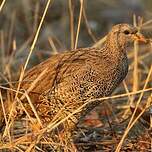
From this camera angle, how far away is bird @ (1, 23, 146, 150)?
5477 mm

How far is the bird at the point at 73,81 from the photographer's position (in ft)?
18.0

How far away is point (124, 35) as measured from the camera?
584 centimetres

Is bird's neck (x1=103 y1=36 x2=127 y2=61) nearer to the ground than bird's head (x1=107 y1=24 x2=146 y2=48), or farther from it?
nearer to the ground

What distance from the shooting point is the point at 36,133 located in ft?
15.4

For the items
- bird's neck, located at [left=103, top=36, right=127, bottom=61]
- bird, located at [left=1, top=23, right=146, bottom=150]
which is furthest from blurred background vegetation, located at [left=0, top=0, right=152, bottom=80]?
bird, located at [left=1, top=23, right=146, bottom=150]

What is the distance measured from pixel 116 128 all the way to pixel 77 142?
1.40ft

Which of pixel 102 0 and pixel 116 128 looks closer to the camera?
pixel 116 128

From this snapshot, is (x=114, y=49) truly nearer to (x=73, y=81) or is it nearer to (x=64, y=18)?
(x=73, y=81)

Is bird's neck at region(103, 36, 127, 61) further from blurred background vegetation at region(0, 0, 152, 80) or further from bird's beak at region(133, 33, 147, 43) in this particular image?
blurred background vegetation at region(0, 0, 152, 80)

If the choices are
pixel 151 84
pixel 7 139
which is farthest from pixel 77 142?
pixel 151 84

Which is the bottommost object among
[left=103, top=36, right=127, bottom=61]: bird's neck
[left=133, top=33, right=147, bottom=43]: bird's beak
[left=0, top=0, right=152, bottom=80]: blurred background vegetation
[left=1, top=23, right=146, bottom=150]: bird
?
[left=0, top=0, right=152, bottom=80]: blurred background vegetation

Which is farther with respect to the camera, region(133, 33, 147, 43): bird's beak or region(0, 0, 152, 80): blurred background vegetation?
region(0, 0, 152, 80): blurred background vegetation

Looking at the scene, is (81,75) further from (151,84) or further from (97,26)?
(97,26)

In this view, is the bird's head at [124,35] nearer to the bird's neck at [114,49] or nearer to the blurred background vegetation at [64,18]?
the bird's neck at [114,49]
